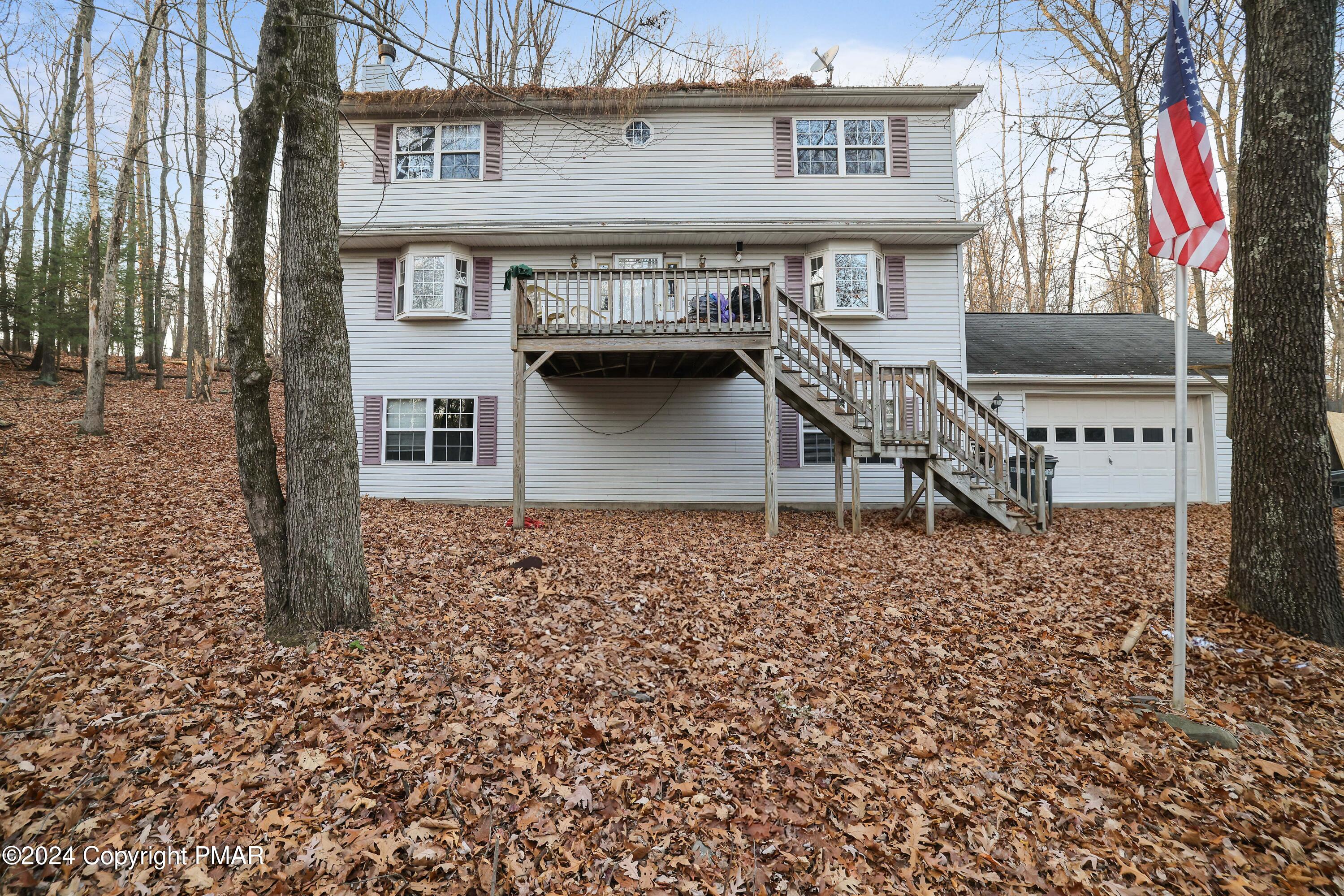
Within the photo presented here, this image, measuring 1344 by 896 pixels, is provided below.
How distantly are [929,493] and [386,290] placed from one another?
35.9 feet

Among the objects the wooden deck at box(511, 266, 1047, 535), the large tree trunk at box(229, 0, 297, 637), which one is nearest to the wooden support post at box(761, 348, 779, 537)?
the wooden deck at box(511, 266, 1047, 535)

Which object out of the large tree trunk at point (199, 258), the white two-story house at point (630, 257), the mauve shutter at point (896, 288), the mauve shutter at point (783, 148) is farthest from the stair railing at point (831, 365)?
the large tree trunk at point (199, 258)

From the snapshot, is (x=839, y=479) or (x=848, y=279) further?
(x=848, y=279)

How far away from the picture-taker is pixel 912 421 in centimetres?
1013

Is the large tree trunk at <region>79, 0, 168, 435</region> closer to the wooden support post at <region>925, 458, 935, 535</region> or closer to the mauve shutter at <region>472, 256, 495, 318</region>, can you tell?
the mauve shutter at <region>472, 256, 495, 318</region>

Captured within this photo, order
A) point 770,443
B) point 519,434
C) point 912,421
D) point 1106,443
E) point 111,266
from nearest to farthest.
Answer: point 770,443, point 519,434, point 912,421, point 111,266, point 1106,443

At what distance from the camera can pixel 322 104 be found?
5008 millimetres

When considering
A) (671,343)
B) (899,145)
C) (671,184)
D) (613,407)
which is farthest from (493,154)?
(899,145)

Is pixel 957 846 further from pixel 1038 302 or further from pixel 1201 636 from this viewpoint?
pixel 1038 302

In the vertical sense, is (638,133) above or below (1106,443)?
above

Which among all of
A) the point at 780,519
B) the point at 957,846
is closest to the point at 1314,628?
the point at 957,846

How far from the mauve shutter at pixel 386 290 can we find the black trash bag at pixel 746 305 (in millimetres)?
7134

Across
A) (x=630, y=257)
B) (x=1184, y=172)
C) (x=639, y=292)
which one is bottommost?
(x=1184, y=172)

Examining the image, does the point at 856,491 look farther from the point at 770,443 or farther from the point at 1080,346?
the point at 1080,346
